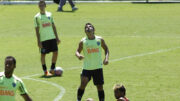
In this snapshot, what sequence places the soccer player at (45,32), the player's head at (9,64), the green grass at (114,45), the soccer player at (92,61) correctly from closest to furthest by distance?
the player's head at (9,64)
the soccer player at (92,61)
the green grass at (114,45)
the soccer player at (45,32)

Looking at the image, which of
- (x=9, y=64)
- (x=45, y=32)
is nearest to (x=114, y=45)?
(x=45, y=32)

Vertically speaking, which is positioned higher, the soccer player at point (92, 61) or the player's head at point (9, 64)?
the player's head at point (9, 64)

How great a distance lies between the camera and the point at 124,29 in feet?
112

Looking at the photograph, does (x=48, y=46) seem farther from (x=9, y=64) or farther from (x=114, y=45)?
(x=9, y=64)

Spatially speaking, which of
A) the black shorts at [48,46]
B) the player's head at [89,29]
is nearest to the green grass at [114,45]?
the black shorts at [48,46]

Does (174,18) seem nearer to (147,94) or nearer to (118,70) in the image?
(118,70)

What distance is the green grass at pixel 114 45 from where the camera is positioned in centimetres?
1767

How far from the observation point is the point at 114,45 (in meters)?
28.1

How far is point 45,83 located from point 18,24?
19319mm

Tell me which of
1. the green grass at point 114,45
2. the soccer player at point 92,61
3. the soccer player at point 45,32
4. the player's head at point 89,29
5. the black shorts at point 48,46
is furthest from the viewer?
the black shorts at point 48,46

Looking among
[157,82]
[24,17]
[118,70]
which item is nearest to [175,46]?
[118,70]

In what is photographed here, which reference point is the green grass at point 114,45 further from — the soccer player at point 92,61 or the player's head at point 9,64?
the player's head at point 9,64

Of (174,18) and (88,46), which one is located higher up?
(88,46)

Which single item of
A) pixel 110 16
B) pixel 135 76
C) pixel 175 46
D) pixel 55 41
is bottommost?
pixel 110 16
